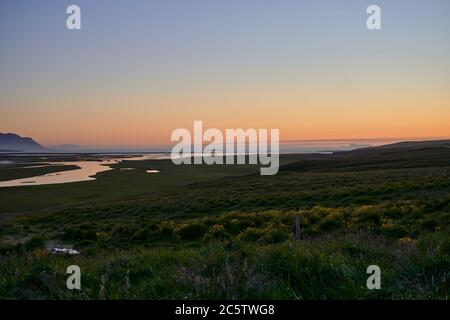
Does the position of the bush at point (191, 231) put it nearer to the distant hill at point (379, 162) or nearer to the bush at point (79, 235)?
→ the bush at point (79, 235)

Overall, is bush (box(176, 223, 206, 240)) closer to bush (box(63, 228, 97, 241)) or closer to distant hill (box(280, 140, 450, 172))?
bush (box(63, 228, 97, 241))

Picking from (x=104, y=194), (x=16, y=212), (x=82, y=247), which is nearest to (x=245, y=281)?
(x=82, y=247)

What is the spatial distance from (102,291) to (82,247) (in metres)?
11.6

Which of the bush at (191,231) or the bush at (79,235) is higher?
the bush at (191,231)

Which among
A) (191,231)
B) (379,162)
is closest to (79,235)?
(191,231)

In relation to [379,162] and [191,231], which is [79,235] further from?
[379,162]

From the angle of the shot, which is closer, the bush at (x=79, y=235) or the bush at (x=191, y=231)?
the bush at (x=191, y=231)

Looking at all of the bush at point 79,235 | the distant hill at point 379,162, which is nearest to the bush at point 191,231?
the bush at point 79,235

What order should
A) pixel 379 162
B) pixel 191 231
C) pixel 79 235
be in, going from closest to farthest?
pixel 191 231 → pixel 79 235 → pixel 379 162

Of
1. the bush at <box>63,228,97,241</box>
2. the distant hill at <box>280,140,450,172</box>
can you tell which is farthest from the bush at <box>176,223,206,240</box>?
the distant hill at <box>280,140,450,172</box>

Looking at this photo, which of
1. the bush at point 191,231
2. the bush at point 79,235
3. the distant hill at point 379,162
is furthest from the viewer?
the distant hill at point 379,162

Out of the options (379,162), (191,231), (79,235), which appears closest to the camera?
(191,231)

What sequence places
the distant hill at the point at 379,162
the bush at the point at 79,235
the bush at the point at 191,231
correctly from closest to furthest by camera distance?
the bush at the point at 191,231
the bush at the point at 79,235
the distant hill at the point at 379,162
